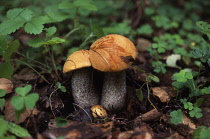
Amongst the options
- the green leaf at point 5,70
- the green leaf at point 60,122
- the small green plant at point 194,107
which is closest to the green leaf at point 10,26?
the green leaf at point 5,70

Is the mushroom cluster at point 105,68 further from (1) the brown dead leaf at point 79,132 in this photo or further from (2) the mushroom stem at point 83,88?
(1) the brown dead leaf at point 79,132

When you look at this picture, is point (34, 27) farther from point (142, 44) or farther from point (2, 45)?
point (142, 44)

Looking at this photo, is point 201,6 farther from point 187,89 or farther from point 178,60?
point 187,89

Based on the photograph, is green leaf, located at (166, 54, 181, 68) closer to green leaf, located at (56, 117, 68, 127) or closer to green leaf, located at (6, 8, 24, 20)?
green leaf, located at (56, 117, 68, 127)

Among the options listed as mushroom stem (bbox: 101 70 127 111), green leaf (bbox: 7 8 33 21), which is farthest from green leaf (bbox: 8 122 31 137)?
green leaf (bbox: 7 8 33 21)

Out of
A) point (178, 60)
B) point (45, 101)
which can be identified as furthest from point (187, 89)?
point (45, 101)
